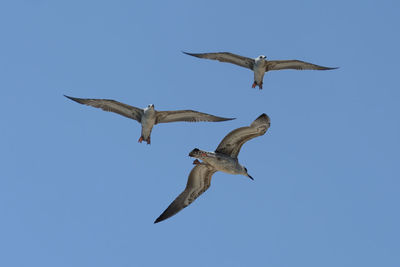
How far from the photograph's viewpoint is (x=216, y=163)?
25953mm

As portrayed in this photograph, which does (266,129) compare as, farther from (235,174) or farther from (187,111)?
(187,111)

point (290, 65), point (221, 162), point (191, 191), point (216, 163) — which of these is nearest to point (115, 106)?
point (191, 191)

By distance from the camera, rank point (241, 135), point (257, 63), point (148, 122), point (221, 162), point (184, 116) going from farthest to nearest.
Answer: point (257, 63), point (184, 116), point (148, 122), point (221, 162), point (241, 135)

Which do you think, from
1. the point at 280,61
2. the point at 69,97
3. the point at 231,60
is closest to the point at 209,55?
the point at 231,60

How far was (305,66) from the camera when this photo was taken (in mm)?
41219

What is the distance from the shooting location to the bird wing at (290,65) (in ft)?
130

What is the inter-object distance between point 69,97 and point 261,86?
1100cm

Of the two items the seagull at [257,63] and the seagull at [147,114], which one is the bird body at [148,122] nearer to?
the seagull at [147,114]

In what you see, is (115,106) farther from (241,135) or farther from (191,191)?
(241,135)

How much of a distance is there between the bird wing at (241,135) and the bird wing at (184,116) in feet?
28.0

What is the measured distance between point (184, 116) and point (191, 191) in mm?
7165

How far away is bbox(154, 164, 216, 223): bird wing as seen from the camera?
27.8 m

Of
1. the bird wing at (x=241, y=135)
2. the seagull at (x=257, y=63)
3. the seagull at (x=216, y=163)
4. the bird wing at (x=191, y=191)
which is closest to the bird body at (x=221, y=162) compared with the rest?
the seagull at (x=216, y=163)

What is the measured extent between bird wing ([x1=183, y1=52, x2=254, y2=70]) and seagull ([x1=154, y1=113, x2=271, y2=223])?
1326 centimetres
